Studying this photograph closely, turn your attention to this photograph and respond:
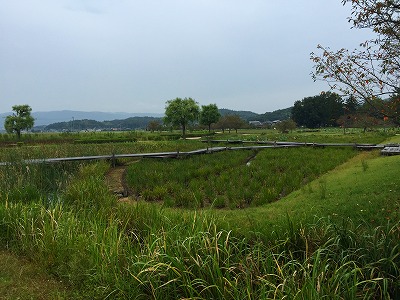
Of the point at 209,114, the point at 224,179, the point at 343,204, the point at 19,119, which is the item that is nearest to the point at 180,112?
the point at 209,114

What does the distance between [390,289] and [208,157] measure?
15.2m

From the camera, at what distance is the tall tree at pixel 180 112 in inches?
1813

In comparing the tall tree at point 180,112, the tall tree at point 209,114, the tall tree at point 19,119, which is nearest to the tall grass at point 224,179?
the tall tree at point 180,112

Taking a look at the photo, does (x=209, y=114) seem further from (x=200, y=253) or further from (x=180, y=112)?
(x=200, y=253)

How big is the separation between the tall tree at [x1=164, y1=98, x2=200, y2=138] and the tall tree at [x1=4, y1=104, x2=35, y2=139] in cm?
1879

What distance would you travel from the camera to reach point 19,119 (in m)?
42.9

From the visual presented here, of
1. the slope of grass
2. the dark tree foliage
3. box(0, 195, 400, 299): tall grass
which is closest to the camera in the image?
box(0, 195, 400, 299): tall grass

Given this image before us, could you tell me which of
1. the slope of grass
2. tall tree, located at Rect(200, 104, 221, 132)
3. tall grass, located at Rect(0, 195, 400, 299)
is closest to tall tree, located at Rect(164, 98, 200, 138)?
tall tree, located at Rect(200, 104, 221, 132)

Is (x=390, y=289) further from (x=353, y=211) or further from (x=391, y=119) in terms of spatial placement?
(x=353, y=211)

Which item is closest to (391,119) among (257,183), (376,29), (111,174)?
(376,29)

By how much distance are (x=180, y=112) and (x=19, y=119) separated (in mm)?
21350

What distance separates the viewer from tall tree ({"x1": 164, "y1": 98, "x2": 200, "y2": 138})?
46056mm

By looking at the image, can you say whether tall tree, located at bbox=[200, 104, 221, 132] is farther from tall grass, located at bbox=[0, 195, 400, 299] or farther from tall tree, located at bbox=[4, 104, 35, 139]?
tall grass, located at bbox=[0, 195, 400, 299]

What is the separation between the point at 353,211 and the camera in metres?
6.83
